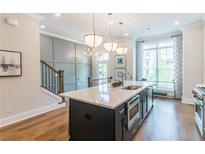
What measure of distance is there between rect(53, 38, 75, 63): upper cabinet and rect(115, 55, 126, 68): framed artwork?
7.37 ft

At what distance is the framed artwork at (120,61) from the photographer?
680 centimetres

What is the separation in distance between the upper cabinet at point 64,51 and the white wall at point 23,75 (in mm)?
2044

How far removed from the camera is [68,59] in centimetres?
652

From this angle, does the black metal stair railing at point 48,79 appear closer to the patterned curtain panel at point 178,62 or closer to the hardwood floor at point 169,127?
the hardwood floor at point 169,127

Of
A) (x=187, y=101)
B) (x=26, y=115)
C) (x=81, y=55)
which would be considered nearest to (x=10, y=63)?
(x=26, y=115)

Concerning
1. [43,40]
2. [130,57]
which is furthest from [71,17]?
[130,57]

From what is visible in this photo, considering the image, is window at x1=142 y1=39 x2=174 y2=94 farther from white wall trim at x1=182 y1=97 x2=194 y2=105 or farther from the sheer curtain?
white wall trim at x1=182 y1=97 x2=194 y2=105

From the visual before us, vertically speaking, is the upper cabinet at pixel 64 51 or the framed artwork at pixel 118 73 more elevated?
the upper cabinet at pixel 64 51

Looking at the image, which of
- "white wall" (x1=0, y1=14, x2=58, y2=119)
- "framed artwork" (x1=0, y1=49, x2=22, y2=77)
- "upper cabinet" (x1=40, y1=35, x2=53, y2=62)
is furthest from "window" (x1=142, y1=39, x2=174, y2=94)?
"framed artwork" (x1=0, y1=49, x2=22, y2=77)

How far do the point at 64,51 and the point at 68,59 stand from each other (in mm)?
433

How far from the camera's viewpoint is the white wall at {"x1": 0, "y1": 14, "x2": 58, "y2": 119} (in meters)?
3.10

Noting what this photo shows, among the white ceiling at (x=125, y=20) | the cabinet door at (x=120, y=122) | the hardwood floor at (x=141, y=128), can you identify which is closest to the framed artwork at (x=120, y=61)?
the white ceiling at (x=125, y=20)

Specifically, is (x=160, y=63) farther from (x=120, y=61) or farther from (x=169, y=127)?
(x=169, y=127)
